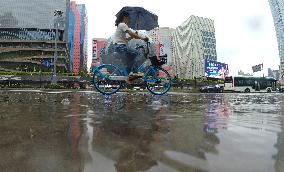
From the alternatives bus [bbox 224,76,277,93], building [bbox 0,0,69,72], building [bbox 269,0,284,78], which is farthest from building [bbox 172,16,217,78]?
bus [bbox 224,76,277,93]

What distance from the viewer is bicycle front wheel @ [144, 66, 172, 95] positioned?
899 cm

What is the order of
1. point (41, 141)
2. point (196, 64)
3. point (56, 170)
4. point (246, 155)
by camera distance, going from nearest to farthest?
point (56, 170), point (246, 155), point (41, 141), point (196, 64)

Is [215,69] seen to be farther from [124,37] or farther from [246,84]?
[124,37]

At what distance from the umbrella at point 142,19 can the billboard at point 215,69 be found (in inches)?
2618

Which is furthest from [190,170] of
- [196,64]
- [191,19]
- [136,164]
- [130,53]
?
[191,19]

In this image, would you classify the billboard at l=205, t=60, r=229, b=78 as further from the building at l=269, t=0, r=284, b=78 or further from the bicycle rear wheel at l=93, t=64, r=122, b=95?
the building at l=269, t=0, r=284, b=78

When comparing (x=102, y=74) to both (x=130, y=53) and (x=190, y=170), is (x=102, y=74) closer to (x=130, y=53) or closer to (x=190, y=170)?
(x=130, y=53)

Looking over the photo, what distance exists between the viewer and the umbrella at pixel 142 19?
11008mm

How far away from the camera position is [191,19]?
169000mm

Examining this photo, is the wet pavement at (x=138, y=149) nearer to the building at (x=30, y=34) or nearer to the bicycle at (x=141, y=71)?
the bicycle at (x=141, y=71)

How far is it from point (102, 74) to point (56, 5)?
10256cm

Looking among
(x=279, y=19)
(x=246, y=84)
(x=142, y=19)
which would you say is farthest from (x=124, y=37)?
(x=279, y=19)

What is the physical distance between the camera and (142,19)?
1127 cm

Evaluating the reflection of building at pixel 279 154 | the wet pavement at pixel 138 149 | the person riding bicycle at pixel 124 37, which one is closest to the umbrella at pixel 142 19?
the person riding bicycle at pixel 124 37
